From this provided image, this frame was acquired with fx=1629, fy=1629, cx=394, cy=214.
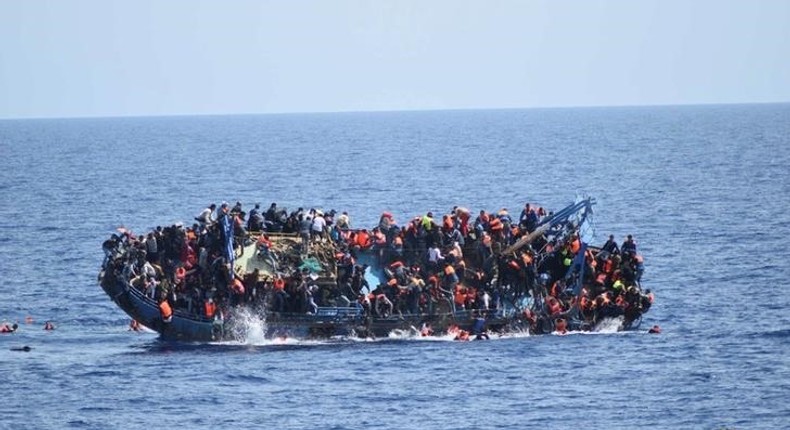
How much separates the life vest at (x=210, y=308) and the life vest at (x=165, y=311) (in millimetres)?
1525

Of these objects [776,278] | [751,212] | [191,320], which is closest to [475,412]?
[191,320]

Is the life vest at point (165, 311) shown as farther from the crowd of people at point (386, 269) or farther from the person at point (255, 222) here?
the person at point (255, 222)

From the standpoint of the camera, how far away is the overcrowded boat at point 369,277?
7031 cm

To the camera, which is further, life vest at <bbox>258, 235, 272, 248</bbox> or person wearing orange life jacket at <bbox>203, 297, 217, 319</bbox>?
life vest at <bbox>258, 235, 272, 248</bbox>

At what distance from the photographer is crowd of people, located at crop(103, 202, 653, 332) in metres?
70.2

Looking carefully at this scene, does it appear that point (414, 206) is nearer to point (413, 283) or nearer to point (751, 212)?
point (751, 212)

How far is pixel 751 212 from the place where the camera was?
123000mm

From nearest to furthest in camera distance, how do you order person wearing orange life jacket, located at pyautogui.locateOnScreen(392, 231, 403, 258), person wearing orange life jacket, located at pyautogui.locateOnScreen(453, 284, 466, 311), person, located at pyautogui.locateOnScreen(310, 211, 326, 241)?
1. person wearing orange life jacket, located at pyautogui.locateOnScreen(453, 284, 466, 311)
2. person, located at pyautogui.locateOnScreen(310, 211, 326, 241)
3. person wearing orange life jacket, located at pyautogui.locateOnScreen(392, 231, 403, 258)

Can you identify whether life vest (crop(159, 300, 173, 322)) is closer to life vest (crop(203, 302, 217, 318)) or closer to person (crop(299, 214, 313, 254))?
life vest (crop(203, 302, 217, 318))

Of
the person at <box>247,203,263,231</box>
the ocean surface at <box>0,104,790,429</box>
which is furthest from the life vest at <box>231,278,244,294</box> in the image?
the person at <box>247,203,263,231</box>

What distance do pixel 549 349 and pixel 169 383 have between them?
16619mm

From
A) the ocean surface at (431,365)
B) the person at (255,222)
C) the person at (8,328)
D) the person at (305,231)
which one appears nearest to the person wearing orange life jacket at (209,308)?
the ocean surface at (431,365)

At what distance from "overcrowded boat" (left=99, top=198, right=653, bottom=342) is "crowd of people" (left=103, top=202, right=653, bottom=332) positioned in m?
0.06

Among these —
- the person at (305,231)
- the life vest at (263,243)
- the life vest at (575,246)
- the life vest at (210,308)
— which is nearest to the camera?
the life vest at (210,308)
